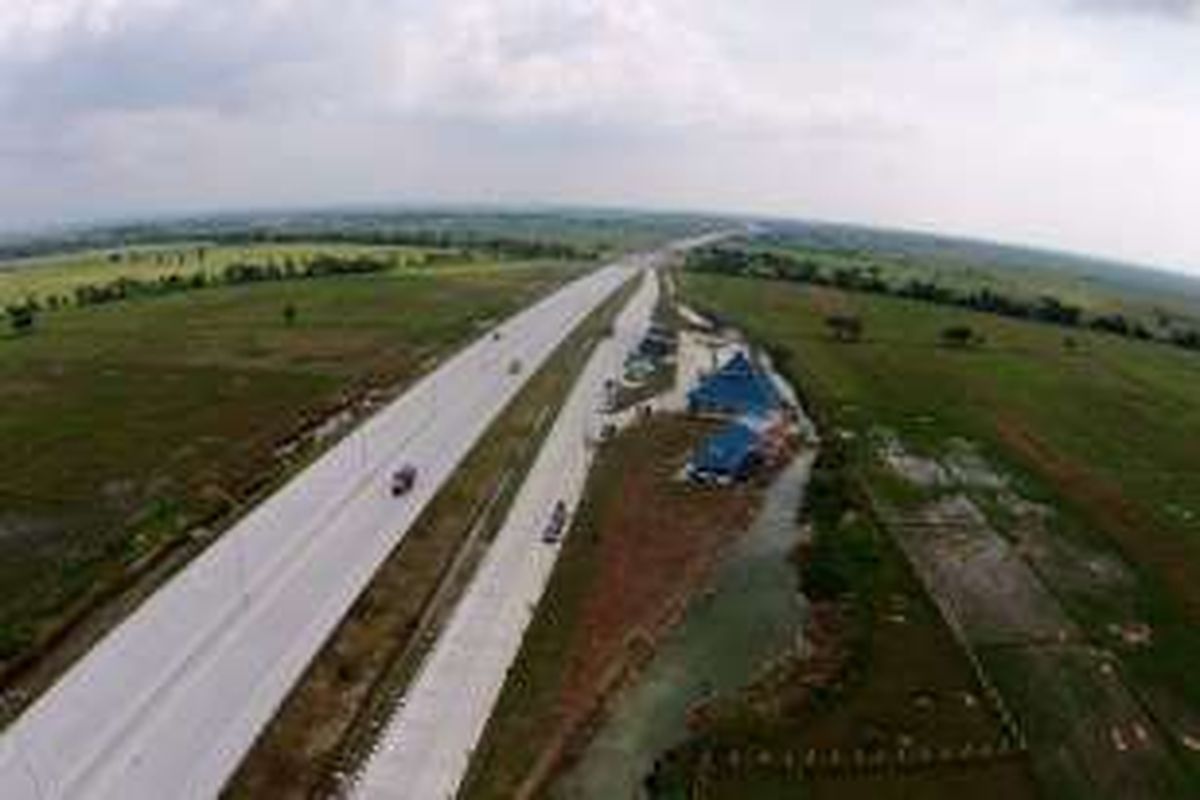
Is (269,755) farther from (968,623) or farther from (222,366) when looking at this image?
(222,366)

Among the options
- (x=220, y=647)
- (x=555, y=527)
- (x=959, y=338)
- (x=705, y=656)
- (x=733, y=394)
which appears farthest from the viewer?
(x=959, y=338)

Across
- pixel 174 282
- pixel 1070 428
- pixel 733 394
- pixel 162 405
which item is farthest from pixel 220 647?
pixel 174 282

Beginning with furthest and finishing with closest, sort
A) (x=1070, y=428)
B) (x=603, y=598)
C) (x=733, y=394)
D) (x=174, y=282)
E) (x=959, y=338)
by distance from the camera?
1. (x=174, y=282)
2. (x=959, y=338)
3. (x=1070, y=428)
4. (x=733, y=394)
5. (x=603, y=598)

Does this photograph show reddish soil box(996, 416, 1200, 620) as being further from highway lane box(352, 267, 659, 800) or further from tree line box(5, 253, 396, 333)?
tree line box(5, 253, 396, 333)

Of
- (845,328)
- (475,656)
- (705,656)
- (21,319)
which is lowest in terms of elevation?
(705,656)

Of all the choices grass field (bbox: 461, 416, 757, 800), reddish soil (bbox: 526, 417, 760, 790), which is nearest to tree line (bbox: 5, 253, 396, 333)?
reddish soil (bbox: 526, 417, 760, 790)

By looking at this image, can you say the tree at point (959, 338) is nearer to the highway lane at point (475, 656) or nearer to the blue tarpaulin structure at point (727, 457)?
the blue tarpaulin structure at point (727, 457)

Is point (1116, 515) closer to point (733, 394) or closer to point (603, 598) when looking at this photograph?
point (733, 394)

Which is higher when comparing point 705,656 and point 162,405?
point 162,405
